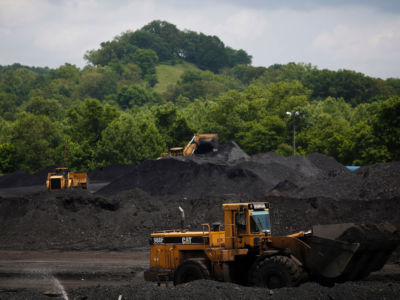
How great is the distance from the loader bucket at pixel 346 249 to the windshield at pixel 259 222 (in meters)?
1.15

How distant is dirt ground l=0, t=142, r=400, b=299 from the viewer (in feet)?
49.3

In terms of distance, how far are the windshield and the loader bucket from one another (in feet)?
3.79

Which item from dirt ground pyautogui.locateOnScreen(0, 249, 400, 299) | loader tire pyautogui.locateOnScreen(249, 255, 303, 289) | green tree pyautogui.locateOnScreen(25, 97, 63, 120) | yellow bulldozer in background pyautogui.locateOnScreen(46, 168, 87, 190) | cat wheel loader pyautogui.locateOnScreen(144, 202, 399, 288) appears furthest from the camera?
green tree pyautogui.locateOnScreen(25, 97, 63, 120)

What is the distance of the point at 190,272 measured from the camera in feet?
55.4

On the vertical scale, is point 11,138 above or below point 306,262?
above

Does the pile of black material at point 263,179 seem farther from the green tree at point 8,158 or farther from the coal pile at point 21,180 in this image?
the green tree at point 8,158

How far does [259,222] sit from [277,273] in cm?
175

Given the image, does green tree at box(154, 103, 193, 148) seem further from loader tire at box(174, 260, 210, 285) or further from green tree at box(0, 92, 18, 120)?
green tree at box(0, 92, 18, 120)

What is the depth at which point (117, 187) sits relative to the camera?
164ft

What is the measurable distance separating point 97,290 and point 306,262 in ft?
18.5

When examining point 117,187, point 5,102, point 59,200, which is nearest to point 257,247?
point 59,200

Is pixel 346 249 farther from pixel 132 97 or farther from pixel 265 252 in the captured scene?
pixel 132 97

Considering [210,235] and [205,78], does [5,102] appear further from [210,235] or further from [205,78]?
[210,235]

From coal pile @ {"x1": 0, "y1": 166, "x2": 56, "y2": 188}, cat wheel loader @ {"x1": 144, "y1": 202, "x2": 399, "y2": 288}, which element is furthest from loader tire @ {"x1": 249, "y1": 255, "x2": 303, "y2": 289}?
coal pile @ {"x1": 0, "y1": 166, "x2": 56, "y2": 188}
